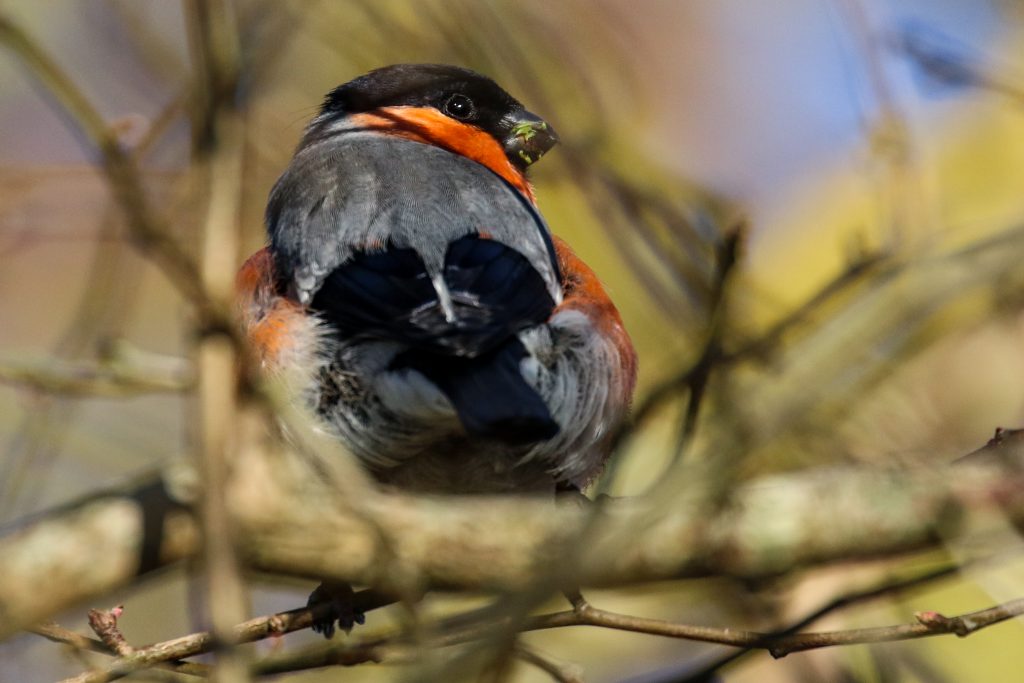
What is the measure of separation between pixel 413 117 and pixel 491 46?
344mm

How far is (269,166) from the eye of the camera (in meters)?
4.38

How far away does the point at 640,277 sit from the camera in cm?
358

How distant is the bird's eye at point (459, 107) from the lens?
3.95 meters

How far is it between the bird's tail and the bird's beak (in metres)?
1.32

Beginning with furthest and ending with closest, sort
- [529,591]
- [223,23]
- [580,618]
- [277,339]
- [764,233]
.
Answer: [764,233] → [277,339] → [580,618] → [223,23] → [529,591]

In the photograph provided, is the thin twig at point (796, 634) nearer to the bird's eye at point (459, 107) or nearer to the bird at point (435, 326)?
the bird at point (435, 326)

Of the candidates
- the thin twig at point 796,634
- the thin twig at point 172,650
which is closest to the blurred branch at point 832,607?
the thin twig at point 796,634

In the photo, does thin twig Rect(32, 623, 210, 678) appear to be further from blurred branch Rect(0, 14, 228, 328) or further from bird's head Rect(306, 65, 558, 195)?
bird's head Rect(306, 65, 558, 195)

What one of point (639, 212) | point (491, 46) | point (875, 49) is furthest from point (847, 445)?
point (491, 46)

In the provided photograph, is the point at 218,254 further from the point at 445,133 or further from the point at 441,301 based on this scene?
the point at 445,133

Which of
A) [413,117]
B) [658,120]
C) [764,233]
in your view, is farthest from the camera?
[658,120]

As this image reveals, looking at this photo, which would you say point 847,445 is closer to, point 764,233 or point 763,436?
point 763,436

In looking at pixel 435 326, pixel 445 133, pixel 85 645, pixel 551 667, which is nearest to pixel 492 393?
pixel 435 326

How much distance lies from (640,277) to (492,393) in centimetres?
116
